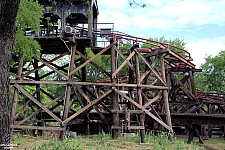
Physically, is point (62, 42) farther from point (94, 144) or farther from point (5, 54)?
point (5, 54)

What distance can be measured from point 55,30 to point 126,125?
574cm

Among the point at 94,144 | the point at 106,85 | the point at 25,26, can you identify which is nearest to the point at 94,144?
the point at 94,144

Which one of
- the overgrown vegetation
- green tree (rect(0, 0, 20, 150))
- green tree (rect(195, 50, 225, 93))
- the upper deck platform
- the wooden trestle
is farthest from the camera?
green tree (rect(195, 50, 225, 93))

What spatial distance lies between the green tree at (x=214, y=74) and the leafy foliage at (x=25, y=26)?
22329 millimetres

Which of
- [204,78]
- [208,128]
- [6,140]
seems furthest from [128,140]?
[204,78]

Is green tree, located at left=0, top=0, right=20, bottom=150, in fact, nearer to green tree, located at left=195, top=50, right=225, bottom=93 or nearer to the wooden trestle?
the wooden trestle

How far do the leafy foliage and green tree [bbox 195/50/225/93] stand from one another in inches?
879

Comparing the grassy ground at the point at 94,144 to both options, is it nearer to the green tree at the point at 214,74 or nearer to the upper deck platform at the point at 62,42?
the upper deck platform at the point at 62,42

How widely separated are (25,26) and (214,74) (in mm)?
23168

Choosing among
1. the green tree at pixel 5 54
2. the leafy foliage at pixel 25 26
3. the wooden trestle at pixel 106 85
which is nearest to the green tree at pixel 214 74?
the wooden trestle at pixel 106 85

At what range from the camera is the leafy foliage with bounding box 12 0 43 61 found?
9.38 m

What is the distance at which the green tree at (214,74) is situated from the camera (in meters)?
27.8

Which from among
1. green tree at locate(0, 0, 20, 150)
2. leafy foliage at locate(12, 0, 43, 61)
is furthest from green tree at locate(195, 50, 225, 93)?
green tree at locate(0, 0, 20, 150)

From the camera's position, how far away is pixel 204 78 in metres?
29.3
